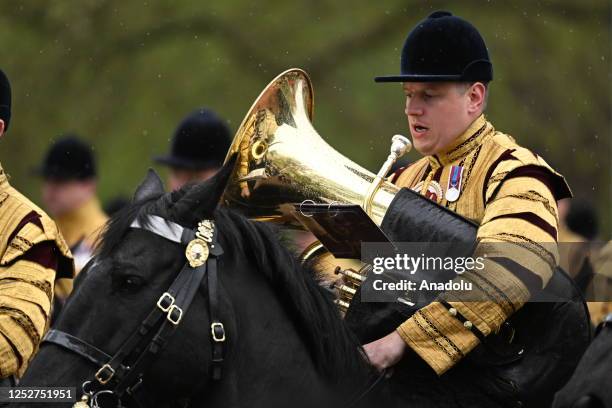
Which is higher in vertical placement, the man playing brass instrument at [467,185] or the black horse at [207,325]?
the man playing brass instrument at [467,185]

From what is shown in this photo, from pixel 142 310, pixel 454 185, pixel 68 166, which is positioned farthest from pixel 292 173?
pixel 68 166

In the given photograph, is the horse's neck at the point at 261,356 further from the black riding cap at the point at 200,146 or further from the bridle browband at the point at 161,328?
the black riding cap at the point at 200,146

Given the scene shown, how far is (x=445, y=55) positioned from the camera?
4.87 metres

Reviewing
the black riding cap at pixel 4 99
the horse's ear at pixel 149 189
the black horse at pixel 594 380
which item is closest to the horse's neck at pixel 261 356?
the horse's ear at pixel 149 189

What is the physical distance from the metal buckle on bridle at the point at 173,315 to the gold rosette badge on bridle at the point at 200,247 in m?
0.15

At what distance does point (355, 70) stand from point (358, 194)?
34.1 ft

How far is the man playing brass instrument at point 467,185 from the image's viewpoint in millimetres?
4387

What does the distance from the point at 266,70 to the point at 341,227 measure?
34.2 ft

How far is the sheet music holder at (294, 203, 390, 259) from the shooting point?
14.3 feet

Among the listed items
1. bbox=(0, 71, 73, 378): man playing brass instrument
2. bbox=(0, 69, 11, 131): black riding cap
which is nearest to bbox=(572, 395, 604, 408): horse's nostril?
bbox=(0, 71, 73, 378): man playing brass instrument

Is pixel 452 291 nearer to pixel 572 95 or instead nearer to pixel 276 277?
pixel 276 277

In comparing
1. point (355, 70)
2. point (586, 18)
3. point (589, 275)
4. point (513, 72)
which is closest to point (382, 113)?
point (355, 70)

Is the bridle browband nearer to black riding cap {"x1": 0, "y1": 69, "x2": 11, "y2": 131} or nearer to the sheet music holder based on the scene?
the sheet music holder

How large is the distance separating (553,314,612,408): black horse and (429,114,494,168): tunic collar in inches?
45.7
